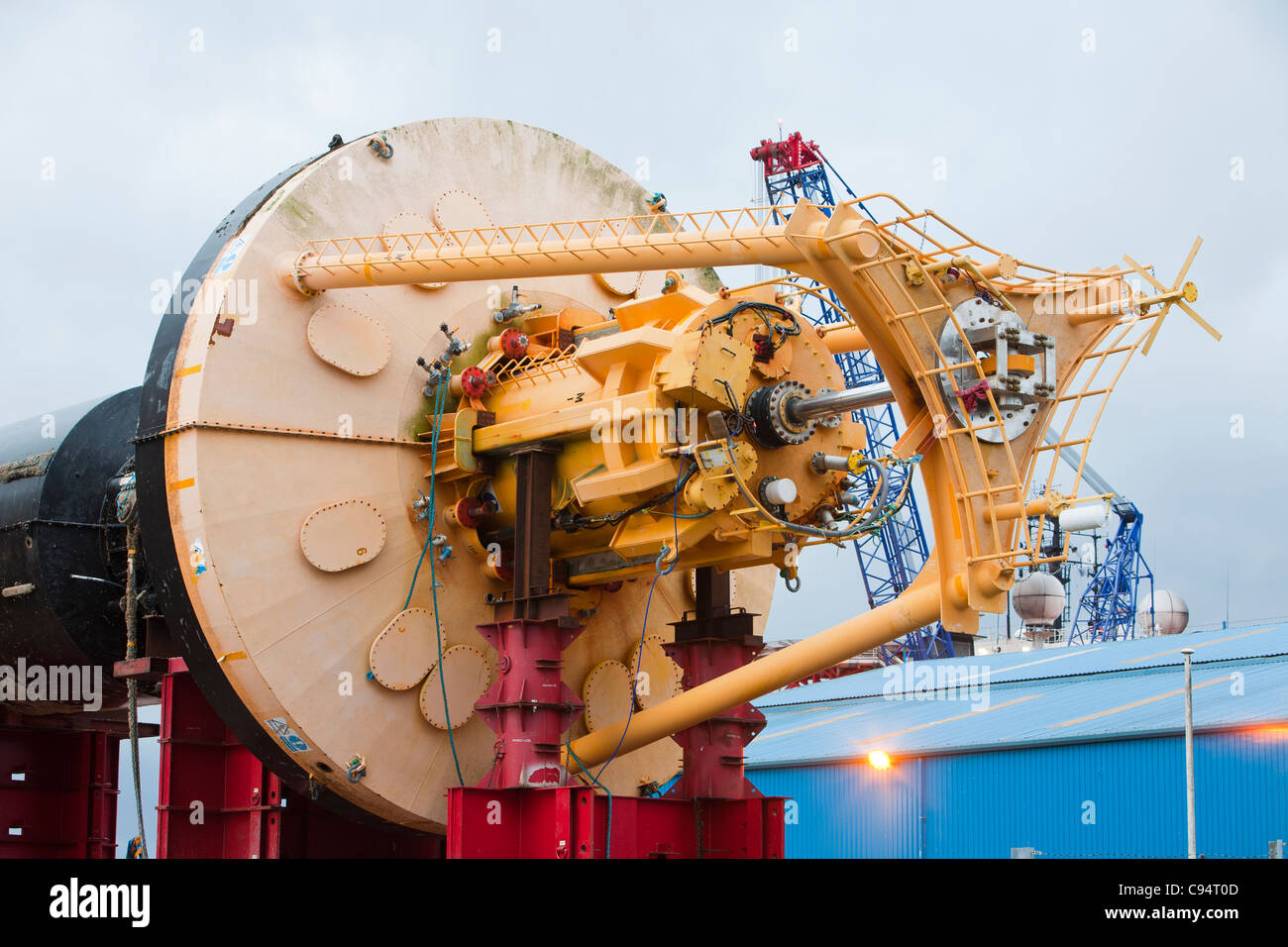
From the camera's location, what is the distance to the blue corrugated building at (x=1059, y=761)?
1966cm

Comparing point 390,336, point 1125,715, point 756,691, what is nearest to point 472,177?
point 390,336

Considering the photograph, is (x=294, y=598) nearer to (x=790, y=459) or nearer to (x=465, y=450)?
(x=465, y=450)

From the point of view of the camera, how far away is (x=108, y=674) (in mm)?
14914

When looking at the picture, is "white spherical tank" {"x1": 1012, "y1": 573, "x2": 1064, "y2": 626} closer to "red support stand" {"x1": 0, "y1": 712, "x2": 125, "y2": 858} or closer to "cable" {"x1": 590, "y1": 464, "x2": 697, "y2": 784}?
"cable" {"x1": 590, "y1": 464, "x2": 697, "y2": 784}

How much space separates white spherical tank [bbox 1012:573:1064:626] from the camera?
3841cm

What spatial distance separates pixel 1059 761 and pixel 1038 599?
17.3 m

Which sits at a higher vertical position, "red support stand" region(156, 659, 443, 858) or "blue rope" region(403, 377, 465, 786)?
"blue rope" region(403, 377, 465, 786)

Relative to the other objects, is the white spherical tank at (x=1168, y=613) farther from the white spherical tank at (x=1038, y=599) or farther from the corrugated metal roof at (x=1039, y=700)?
the corrugated metal roof at (x=1039, y=700)

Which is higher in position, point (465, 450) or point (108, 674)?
point (465, 450)

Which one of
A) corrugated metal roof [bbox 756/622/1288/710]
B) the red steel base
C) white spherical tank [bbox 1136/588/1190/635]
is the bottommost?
the red steel base

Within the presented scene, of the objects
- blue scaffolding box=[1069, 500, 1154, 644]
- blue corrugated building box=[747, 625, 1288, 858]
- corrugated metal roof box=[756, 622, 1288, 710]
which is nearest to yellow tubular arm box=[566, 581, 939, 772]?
blue corrugated building box=[747, 625, 1288, 858]

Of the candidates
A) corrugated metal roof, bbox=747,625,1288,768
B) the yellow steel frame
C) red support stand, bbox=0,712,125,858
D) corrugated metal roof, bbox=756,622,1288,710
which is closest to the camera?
the yellow steel frame

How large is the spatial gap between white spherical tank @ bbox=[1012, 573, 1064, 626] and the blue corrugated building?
26.7 ft
